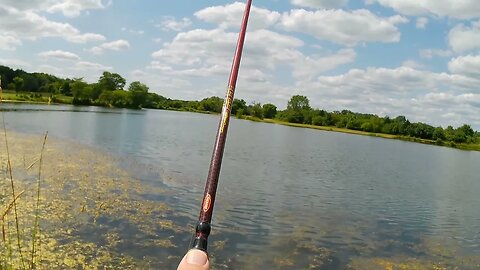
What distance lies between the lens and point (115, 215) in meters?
14.1

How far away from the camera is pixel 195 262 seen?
1873 millimetres

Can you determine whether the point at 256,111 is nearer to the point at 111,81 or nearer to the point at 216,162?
the point at 111,81

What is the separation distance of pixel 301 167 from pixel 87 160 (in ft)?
55.6

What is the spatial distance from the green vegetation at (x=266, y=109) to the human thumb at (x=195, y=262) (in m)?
106

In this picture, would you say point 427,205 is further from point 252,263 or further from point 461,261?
point 252,263

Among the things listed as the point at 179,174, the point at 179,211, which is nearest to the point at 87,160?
the point at 179,174

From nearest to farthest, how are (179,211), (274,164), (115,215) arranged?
(115,215) < (179,211) < (274,164)

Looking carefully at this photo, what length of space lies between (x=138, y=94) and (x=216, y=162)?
165 meters

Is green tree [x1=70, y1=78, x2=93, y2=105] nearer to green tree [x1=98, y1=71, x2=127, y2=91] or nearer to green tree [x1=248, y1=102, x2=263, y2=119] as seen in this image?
green tree [x1=98, y1=71, x2=127, y2=91]

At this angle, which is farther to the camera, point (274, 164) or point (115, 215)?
point (274, 164)

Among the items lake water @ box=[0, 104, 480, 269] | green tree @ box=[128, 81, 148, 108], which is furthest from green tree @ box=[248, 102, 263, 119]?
lake water @ box=[0, 104, 480, 269]

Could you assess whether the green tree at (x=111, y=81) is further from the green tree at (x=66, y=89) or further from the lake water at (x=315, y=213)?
the lake water at (x=315, y=213)

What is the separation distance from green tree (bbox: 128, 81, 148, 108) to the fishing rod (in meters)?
158

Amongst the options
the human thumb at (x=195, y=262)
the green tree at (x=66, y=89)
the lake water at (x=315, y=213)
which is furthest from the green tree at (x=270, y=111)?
the human thumb at (x=195, y=262)
